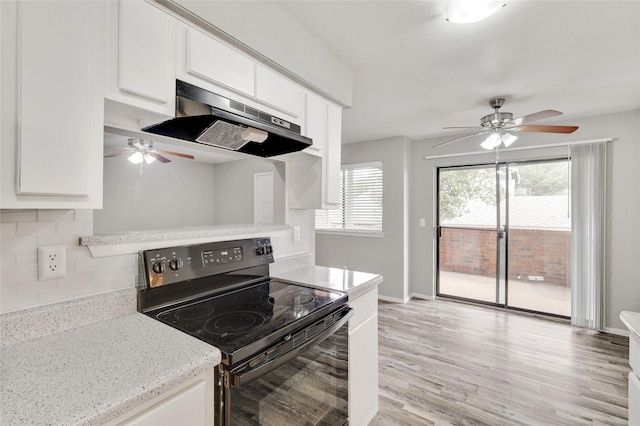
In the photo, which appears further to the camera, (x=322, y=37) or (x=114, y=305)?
(x=322, y=37)

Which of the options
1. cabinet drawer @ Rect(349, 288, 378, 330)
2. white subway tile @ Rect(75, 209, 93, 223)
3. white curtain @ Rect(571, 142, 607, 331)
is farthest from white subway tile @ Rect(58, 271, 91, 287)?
white curtain @ Rect(571, 142, 607, 331)

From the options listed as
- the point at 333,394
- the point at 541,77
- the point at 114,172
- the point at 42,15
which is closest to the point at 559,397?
the point at 333,394

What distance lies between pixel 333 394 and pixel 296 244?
1043 mm

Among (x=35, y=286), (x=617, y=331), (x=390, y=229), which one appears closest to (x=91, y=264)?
(x=35, y=286)

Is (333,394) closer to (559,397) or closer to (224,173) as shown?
(559,397)

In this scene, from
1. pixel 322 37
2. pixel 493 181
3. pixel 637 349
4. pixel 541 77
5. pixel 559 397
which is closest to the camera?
pixel 637 349

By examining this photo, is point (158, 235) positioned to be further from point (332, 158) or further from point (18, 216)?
point (332, 158)

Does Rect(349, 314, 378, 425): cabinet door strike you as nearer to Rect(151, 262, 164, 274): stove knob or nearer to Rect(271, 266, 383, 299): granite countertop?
Rect(271, 266, 383, 299): granite countertop

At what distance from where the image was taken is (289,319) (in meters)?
1.20

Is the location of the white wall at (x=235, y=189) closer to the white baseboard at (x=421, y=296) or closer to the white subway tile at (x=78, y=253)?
the white subway tile at (x=78, y=253)

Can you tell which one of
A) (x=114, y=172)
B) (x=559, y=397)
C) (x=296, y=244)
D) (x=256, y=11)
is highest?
(x=256, y=11)

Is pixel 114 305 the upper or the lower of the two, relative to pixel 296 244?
lower

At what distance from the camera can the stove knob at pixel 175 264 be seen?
1.34m

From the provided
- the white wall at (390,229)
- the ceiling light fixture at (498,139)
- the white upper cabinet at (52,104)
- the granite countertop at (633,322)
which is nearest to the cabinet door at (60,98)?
the white upper cabinet at (52,104)
